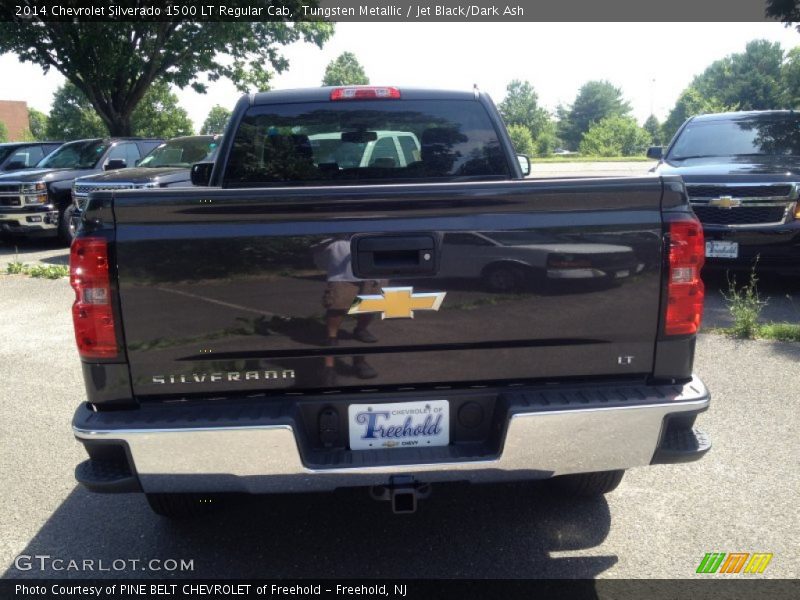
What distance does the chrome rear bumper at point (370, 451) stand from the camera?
8.28 ft

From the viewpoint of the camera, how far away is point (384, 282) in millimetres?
2551

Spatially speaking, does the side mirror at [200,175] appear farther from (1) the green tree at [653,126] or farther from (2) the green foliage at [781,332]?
(1) the green tree at [653,126]

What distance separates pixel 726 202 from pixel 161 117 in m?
43.1

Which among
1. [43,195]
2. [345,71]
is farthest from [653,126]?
[43,195]

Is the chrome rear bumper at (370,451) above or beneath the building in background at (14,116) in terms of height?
beneath

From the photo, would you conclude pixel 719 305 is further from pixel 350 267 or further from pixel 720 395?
pixel 350 267

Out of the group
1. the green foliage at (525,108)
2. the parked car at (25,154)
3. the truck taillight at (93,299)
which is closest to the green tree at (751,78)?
the green foliage at (525,108)

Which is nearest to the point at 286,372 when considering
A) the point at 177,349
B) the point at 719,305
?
the point at 177,349

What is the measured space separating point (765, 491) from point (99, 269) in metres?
3.22

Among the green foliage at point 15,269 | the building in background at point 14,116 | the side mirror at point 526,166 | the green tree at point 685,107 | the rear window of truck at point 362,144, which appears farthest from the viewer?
the building in background at point 14,116

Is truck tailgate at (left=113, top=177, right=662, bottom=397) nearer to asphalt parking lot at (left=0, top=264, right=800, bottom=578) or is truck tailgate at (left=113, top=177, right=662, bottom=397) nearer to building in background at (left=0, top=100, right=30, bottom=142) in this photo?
asphalt parking lot at (left=0, top=264, right=800, bottom=578)

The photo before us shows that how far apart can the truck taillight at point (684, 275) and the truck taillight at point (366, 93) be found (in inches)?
86.8

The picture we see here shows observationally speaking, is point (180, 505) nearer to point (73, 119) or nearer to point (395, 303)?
point (395, 303)

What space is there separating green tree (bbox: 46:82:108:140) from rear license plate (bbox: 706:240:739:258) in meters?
42.5
